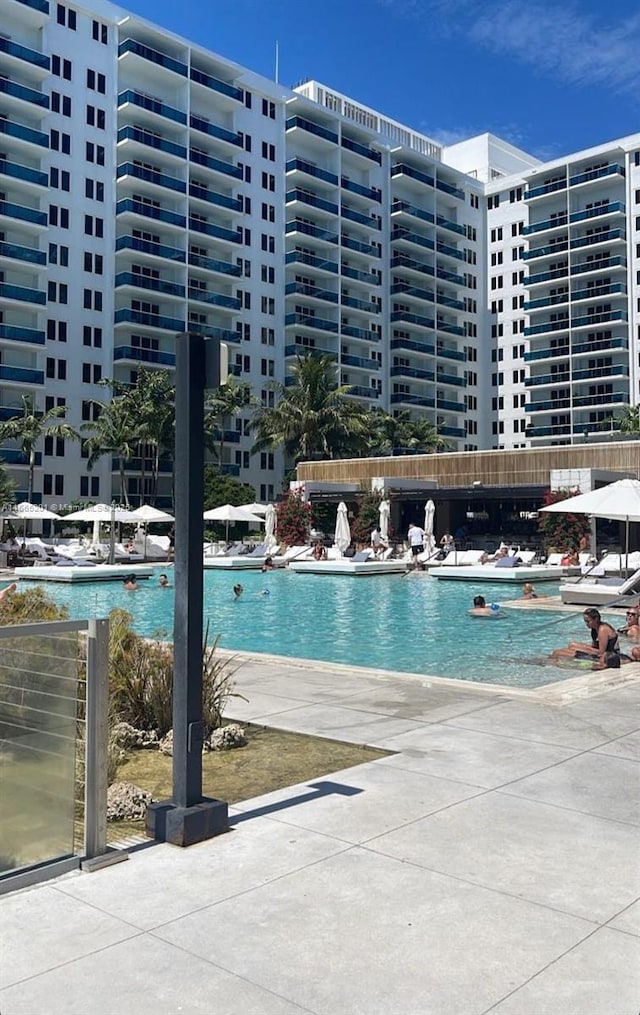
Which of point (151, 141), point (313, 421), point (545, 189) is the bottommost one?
point (313, 421)

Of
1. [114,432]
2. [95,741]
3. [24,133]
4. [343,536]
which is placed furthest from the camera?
[24,133]

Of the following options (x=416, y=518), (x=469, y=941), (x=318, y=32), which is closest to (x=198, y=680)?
(x=469, y=941)

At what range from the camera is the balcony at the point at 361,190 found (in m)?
73.4

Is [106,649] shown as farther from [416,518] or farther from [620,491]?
[416,518]

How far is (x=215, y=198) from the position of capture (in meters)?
64.2

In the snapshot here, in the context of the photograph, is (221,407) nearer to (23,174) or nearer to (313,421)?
(313,421)

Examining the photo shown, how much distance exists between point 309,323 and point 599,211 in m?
27.1

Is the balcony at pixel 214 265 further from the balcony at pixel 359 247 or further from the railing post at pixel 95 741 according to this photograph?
the railing post at pixel 95 741

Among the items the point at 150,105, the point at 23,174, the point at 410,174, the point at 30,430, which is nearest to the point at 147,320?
the point at 23,174

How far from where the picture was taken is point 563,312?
253 feet

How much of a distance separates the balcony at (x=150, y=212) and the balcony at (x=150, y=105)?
→ 6.32 meters

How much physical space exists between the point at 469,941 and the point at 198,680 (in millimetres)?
1899

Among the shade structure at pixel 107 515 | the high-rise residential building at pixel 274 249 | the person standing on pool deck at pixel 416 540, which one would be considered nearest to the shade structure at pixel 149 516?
the shade structure at pixel 107 515

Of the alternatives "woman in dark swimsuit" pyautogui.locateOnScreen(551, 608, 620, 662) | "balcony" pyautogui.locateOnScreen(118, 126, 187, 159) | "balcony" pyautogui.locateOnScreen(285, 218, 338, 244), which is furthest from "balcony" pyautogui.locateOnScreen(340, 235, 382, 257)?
"woman in dark swimsuit" pyautogui.locateOnScreen(551, 608, 620, 662)
